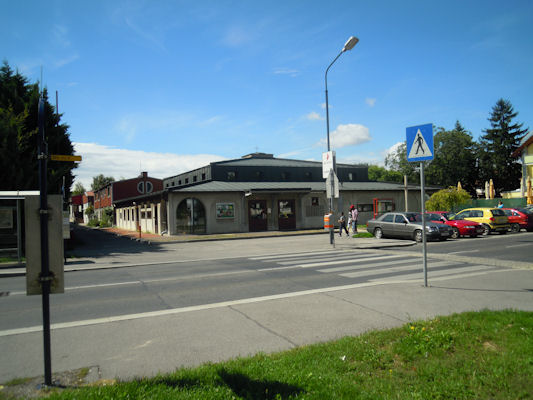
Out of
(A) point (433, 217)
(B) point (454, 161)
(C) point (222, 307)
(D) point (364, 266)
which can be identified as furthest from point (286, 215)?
(B) point (454, 161)

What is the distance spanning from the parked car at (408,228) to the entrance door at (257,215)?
473 inches

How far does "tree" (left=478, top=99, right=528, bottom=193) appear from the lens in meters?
64.6

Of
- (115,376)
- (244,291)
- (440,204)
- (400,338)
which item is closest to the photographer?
(115,376)

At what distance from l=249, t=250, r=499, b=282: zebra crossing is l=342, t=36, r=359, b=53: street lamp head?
919 cm

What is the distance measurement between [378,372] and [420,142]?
5431mm

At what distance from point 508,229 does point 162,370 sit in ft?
90.1

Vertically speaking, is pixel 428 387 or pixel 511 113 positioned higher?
pixel 511 113

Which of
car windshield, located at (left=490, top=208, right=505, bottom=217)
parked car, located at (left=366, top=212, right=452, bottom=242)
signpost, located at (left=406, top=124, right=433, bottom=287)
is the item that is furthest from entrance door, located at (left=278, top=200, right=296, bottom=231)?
signpost, located at (left=406, top=124, right=433, bottom=287)

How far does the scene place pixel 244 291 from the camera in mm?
8305

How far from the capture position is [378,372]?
3.80m

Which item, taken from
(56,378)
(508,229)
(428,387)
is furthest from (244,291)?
(508,229)

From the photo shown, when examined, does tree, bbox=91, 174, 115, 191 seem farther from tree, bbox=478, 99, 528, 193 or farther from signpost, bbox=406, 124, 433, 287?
signpost, bbox=406, 124, 433, 287

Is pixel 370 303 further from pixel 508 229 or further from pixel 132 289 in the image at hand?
pixel 508 229

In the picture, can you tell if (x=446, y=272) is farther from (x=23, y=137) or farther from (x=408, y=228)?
(x=23, y=137)
